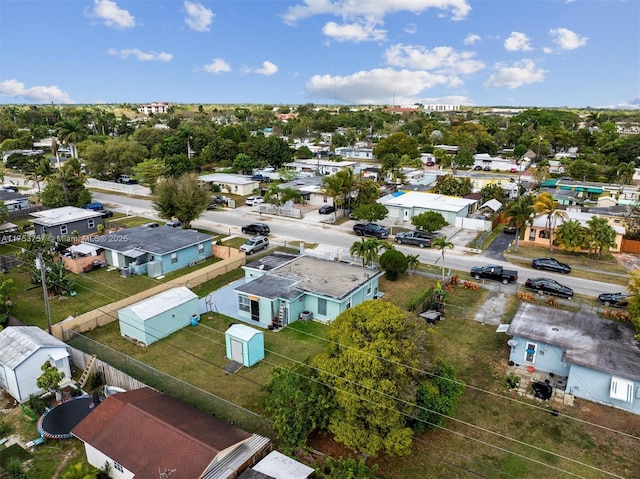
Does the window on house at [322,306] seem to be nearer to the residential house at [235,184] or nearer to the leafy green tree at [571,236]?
the leafy green tree at [571,236]

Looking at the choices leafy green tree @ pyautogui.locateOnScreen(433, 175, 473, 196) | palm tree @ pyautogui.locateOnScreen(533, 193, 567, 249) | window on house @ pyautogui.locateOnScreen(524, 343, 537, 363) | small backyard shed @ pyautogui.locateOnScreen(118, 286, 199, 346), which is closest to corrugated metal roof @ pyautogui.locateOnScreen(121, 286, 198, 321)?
small backyard shed @ pyautogui.locateOnScreen(118, 286, 199, 346)

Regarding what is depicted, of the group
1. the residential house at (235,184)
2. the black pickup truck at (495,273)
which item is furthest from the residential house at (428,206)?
the residential house at (235,184)

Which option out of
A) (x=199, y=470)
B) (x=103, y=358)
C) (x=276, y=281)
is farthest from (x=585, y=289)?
(x=103, y=358)

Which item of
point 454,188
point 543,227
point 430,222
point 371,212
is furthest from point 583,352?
point 454,188

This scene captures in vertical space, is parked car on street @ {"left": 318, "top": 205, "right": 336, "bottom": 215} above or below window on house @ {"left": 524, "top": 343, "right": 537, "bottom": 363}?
above

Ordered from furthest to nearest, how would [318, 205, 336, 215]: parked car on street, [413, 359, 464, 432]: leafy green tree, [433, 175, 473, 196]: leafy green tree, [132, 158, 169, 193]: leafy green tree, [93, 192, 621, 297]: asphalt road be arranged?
1. [132, 158, 169, 193]: leafy green tree
2. [433, 175, 473, 196]: leafy green tree
3. [318, 205, 336, 215]: parked car on street
4. [93, 192, 621, 297]: asphalt road
5. [413, 359, 464, 432]: leafy green tree

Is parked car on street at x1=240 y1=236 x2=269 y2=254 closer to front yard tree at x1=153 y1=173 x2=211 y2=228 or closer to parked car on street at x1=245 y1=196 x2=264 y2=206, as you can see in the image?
front yard tree at x1=153 y1=173 x2=211 y2=228
